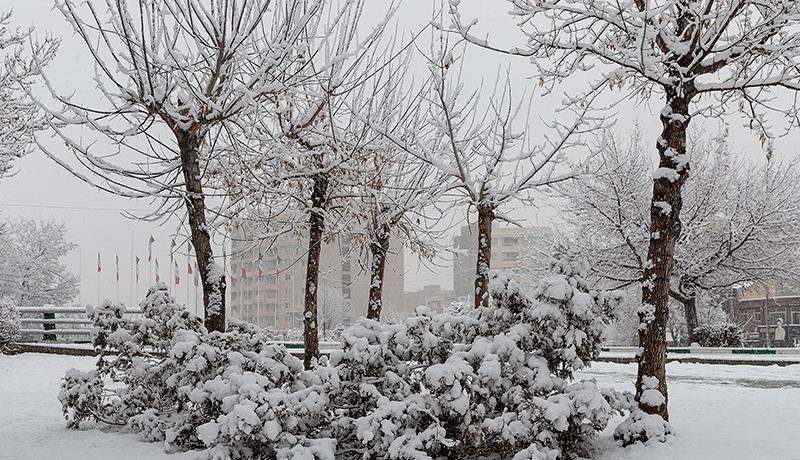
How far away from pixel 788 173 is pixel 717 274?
14.6 feet

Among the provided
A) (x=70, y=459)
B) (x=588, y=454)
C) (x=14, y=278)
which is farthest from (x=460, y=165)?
(x=14, y=278)

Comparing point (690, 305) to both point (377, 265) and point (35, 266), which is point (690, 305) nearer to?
point (377, 265)

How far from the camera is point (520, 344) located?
Result: 23.6 ft

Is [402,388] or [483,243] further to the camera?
[483,243]

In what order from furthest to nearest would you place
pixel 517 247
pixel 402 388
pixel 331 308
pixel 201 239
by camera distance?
pixel 331 308, pixel 517 247, pixel 201 239, pixel 402 388

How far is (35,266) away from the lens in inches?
1615

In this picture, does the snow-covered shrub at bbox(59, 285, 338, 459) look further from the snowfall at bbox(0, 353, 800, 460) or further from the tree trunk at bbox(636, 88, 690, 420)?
the tree trunk at bbox(636, 88, 690, 420)

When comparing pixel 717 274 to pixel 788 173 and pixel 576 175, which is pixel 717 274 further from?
pixel 576 175

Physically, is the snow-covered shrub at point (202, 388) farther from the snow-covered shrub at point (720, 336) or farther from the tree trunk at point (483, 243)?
the snow-covered shrub at point (720, 336)

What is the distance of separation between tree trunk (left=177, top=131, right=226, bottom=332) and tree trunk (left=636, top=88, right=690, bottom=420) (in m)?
5.15

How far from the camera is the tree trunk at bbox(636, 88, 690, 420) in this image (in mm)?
7637

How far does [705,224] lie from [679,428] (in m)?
17.4

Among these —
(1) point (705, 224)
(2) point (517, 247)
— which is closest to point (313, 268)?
(1) point (705, 224)

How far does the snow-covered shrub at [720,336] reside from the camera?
908 inches
